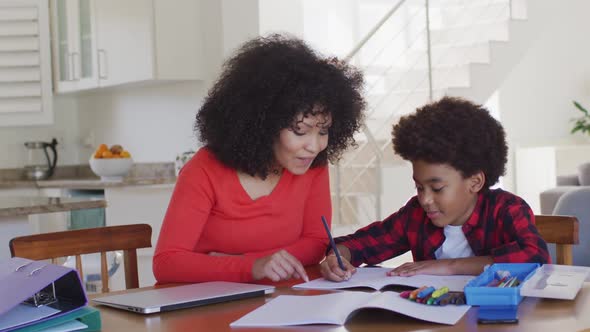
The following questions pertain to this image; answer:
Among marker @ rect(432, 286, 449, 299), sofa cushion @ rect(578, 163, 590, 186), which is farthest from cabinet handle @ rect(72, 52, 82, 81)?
marker @ rect(432, 286, 449, 299)

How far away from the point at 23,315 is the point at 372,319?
50 cm

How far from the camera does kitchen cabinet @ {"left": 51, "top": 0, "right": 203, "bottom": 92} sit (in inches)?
169

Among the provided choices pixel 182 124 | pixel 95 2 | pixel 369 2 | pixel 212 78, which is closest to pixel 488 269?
pixel 212 78

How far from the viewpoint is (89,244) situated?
5.99 feet

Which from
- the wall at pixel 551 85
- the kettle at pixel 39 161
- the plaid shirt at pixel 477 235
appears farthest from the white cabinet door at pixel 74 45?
the wall at pixel 551 85

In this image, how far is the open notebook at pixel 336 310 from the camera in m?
1.17

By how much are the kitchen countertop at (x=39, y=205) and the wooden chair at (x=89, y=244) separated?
1011mm

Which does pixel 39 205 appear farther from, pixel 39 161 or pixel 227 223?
pixel 39 161

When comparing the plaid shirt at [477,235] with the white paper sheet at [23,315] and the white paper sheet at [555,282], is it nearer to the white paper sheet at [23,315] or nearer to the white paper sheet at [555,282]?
the white paper sheet at [555,282]

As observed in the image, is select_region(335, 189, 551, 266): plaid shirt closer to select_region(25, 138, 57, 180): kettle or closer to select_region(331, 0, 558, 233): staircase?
select_region(331, 0, 558, 233): staircase

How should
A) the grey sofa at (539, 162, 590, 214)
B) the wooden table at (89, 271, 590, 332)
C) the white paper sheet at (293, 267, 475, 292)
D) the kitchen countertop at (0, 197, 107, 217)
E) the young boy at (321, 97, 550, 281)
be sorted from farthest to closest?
the grey sofa at (539, 162, 590, 214)
the kitchen countertop at (0, 197, 107, 217)
the young boy at (321, 97, 550, 281)
the white paper sheet at (293, 267, 475, 292)
the wooden table at (89, 271, 590, 332)

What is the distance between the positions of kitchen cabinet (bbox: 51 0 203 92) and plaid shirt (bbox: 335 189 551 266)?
2647 mm

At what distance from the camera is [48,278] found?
1.15m

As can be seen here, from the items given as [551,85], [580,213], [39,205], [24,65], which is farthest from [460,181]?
[551,85]
